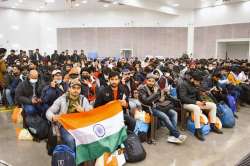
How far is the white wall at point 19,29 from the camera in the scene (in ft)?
56.7

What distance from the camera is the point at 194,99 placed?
5043 millimetres

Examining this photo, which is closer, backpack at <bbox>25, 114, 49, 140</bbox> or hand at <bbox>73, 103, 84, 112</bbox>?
hand at <bbox>73, 103, 84, 112</bbox>

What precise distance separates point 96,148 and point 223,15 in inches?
606

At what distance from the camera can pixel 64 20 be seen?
1873 cm

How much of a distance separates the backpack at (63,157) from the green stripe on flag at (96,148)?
0.18m

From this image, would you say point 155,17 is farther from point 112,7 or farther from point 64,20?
point 64,20

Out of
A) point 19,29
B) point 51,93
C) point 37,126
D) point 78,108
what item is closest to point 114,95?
point 78,108

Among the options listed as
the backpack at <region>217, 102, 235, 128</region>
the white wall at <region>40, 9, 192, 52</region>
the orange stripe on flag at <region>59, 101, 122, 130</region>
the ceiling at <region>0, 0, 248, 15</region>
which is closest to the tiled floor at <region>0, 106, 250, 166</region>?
the backpack at <region>217, 102, 235, 128</region>

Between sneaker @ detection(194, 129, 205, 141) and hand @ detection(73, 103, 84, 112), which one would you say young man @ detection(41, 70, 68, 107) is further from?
sneaker @ detection(194, 129, 205, 141)

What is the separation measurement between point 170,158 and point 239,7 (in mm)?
14149

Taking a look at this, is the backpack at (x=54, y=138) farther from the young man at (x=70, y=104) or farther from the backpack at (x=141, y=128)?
the backpack at (x=141, y=128)

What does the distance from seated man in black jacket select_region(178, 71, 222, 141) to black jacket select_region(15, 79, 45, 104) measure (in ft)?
9.34

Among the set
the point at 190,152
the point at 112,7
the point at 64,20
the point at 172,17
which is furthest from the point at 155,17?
the point at 190,152

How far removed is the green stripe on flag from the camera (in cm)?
302
